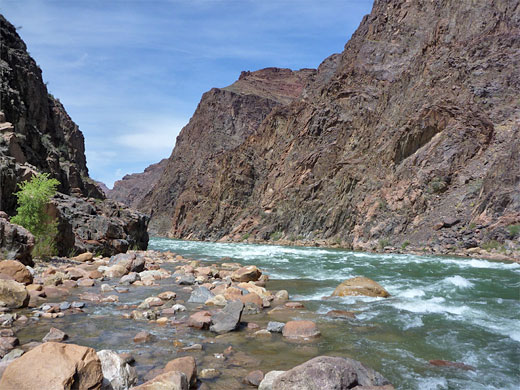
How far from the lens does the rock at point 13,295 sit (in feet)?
23.7

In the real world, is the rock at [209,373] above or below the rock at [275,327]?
above

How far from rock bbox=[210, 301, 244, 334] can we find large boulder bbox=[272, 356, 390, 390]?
2612 millimetres

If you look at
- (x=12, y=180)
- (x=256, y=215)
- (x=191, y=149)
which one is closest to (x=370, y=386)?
(x=12, y=180)

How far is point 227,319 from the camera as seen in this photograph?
6.94 m

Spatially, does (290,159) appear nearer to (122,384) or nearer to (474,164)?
(474,164)

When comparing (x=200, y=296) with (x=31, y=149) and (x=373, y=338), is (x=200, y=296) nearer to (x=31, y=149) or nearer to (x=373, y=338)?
(x=373, y=338)

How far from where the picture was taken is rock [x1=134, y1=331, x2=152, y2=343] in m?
5.93

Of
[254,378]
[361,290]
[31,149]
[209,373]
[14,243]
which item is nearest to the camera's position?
[254,378]

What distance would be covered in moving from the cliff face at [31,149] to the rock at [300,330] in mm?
13620

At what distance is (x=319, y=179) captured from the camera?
52.8 m

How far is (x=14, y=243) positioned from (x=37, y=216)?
11.8 ft

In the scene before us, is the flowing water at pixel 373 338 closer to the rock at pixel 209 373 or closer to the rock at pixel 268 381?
the rock at pixel 209 373

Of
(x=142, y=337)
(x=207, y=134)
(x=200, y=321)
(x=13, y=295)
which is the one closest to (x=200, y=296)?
(x=200, y=321)

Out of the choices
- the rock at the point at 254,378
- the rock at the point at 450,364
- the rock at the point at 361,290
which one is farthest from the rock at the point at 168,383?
the rock at the point at 361,290
